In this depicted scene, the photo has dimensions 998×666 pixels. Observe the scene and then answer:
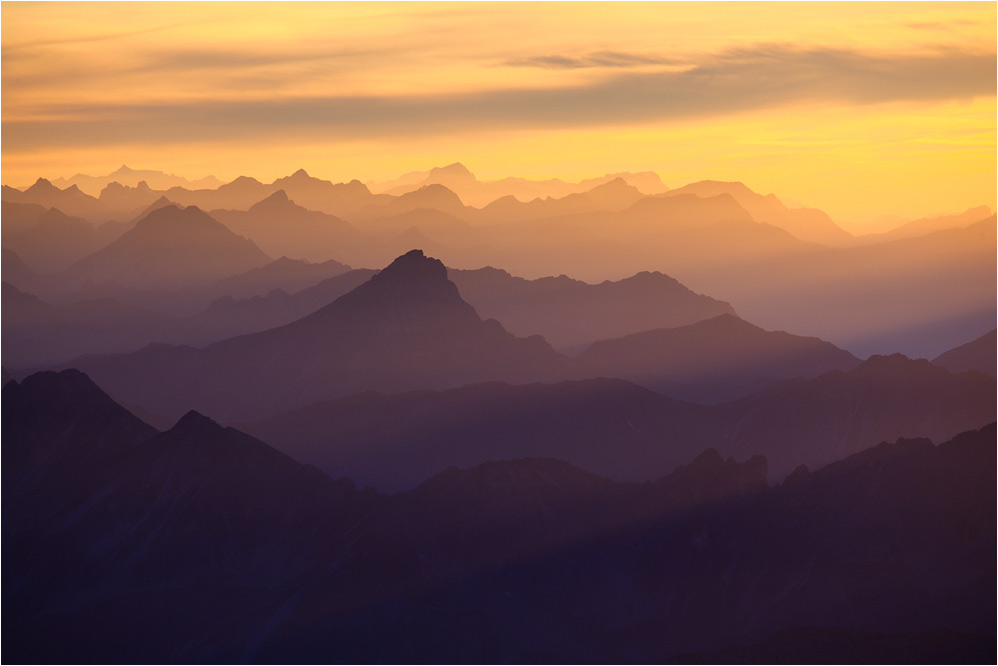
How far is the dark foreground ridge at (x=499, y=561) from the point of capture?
450 feet

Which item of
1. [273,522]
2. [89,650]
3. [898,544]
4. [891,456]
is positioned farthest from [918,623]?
[89,650]

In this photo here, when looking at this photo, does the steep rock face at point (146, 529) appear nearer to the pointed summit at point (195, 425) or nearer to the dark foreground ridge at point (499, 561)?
the pointed summit at point (195, 425)

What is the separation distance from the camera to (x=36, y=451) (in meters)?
188

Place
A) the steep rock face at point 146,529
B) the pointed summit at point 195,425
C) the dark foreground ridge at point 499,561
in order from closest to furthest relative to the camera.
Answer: the dark foreground ridge at point 499,561 < the steep rock face at point 146,529 < the pointed summit at point 195,425

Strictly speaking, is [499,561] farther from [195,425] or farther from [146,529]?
[195,425]

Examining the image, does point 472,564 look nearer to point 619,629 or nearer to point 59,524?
point 619,629

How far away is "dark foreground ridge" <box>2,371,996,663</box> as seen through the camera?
137m

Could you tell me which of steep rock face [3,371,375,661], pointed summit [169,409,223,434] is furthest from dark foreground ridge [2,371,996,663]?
pointed summit [169,409,223,434]

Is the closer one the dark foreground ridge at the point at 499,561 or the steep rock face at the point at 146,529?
the dark foreground ridge at the point at 499,561

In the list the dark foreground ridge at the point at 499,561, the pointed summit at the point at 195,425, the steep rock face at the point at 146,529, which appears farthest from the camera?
the pointed summit at the point at 195,425

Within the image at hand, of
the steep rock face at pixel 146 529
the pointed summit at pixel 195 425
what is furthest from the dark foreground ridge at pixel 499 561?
the pointed summit at pixel 195 425

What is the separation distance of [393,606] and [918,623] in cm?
5449

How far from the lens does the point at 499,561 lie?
155000 mm

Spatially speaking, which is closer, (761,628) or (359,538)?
(761,628)
